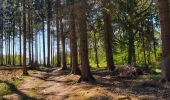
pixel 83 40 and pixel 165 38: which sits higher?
pixel 83 40

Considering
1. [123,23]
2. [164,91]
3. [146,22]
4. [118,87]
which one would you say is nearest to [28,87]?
[118,87]

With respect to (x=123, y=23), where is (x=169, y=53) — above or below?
below

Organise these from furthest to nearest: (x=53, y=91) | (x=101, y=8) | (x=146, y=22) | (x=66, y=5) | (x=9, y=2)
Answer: (x=9, y=2) < (x=146, y=22) < (x=101, y=8) < (x=66, y=5) < (x=53, y=91)

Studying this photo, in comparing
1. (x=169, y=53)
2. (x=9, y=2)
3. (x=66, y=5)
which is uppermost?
(x=9, y=2)

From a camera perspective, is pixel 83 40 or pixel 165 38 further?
pixel 83 40

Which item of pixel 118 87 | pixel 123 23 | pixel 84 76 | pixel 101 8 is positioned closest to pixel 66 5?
pixel 101 8

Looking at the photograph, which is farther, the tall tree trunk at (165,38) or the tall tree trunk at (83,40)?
the tall tree trunk at (83,40)

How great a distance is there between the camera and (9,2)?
6094 cm

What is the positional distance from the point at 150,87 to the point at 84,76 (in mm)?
5344

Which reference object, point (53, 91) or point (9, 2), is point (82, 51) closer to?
point (53, 91)

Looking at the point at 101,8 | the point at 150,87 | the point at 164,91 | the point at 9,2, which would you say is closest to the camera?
the point at 164,91

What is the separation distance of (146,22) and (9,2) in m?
27.7

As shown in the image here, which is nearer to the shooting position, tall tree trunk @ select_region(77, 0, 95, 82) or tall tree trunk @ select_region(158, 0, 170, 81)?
tall tree trunk @ select_region(158, 0, 170, 81)

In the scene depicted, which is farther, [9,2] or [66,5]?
[9,2]
